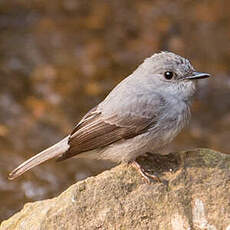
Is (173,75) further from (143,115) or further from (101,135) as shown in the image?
(101,135)

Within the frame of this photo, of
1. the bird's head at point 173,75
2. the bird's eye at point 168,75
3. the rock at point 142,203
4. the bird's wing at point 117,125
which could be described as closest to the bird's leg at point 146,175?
the rock at point 142,203

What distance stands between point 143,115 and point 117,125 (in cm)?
32

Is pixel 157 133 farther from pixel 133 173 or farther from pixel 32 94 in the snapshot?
pixel 32 94

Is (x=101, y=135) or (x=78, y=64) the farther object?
(x=78, y=64)

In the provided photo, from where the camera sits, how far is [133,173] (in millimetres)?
6219

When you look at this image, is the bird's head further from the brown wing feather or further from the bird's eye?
the brown wing feather

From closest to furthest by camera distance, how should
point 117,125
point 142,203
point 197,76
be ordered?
point 142,203
point 197,76
point 117,125

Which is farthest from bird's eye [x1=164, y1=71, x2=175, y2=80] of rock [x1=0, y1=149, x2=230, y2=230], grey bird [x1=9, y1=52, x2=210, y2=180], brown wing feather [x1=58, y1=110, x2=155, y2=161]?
rock [x1=0, y1=149, x2=230, y2=230]

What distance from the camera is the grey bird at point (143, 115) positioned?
6418mm

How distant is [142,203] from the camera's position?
229 inches

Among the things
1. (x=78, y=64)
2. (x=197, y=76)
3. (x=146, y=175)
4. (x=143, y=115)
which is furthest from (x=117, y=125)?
(x=78, y=64)

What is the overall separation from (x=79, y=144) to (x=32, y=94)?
5.12m

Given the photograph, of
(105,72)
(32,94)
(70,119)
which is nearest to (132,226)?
(70,119)

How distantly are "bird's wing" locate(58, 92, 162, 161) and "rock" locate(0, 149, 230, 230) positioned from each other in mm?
469
